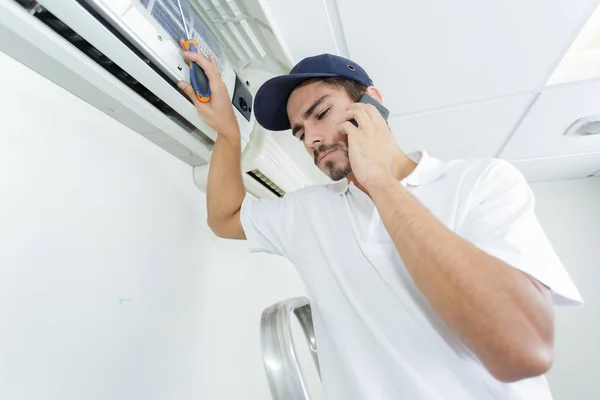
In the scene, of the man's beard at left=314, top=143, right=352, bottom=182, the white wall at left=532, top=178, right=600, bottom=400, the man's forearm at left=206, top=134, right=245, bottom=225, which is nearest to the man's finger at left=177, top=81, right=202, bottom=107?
the man's forearm at left=206, top=134, right=245, bottom=225

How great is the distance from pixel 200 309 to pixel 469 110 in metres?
1.54

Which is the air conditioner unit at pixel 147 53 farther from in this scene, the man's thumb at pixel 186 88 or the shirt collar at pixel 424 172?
the shirt collar at pixel 424 172

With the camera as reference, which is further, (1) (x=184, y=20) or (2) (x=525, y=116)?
(2) (x=525, y=116)

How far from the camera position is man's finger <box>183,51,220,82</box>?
0.72m

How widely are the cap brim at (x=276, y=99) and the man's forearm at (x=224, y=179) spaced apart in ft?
0.58

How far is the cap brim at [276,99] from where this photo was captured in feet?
3.06

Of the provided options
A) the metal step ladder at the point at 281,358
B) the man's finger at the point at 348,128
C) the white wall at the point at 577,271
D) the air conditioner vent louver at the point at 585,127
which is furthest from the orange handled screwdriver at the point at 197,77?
the white wall at the point at 577,271

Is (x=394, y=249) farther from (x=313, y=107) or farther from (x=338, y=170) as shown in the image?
(x=313, y=107)

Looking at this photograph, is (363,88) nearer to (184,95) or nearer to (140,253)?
(184,95)

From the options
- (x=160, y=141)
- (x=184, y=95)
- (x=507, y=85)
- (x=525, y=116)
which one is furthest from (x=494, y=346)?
(x=525, y=116)

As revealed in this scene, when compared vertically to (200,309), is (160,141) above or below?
above

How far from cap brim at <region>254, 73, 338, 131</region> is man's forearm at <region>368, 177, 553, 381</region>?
0.63m

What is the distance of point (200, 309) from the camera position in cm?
95

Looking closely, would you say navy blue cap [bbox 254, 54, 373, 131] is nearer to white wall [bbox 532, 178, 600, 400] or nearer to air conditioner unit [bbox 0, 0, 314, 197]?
air conditioner unit [bbox 0, 0, 314, 197]
